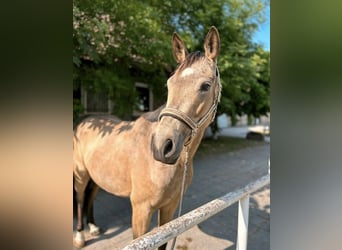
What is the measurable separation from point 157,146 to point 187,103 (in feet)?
0.78

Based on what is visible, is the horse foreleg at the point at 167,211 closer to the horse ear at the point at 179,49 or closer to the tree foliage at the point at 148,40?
the horse ear at the point at 179,49

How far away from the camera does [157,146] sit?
1081 mm

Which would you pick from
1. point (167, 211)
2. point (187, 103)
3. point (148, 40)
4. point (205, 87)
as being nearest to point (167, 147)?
point (187, 103)

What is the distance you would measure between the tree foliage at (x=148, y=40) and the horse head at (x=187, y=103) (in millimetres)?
1191

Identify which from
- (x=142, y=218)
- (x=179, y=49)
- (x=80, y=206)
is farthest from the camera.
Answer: (x=80, y=206)

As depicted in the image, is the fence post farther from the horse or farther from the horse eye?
the horse eye

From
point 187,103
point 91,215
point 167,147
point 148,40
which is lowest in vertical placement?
point 91,215

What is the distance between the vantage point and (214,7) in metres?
4.75

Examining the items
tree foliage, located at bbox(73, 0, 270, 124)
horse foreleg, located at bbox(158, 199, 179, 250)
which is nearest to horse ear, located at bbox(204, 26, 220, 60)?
horse foreleg, located at bbox(158, 199, 179, 250)

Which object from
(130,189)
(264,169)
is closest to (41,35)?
(130,189)

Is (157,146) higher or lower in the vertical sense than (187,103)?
lower

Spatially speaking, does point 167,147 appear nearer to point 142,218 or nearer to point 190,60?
point 190,60

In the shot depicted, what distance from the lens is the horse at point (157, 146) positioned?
1.12 meters

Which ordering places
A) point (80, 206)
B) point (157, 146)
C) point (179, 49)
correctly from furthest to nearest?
point (80, 206) → point (179, 49) → point (157, 146)
